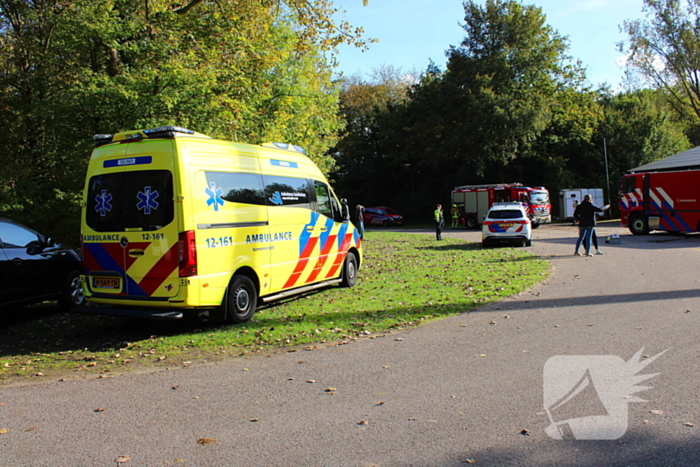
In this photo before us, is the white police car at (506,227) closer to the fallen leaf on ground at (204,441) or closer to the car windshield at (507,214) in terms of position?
the car windshield at (507,214)

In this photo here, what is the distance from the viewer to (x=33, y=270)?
9562 mm

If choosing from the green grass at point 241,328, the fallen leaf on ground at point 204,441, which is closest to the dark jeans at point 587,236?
the green grass at point 241,328

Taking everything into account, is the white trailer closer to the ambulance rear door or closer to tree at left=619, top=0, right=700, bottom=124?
tree at left=619, top=0, right=700, bottom=124

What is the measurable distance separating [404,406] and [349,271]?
7329 millimetres

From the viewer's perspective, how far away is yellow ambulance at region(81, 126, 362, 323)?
7.85m

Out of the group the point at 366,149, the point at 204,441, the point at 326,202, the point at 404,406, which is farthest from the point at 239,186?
the point at 366,149

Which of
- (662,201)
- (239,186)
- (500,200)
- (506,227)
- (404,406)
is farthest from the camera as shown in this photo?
(500,200)

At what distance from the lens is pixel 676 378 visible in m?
5.41

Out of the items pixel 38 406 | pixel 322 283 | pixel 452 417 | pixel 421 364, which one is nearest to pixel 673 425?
pixel 452 417

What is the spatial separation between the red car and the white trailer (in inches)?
507

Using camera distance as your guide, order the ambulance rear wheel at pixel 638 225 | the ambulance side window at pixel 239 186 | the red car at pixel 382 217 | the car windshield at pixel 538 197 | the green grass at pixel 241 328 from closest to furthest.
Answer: the green grass at pixel 241 328 < the ambulance side window at pixel 239 186 < the ambulance rear wheel at pixel 638 225 < the car windshield at pixel 538 197 < the red car at pixel 382 217

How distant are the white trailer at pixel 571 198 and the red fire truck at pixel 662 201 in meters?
14.9

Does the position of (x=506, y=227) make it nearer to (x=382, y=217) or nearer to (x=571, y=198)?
(x=571, y=198)

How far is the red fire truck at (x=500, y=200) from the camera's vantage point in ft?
123
